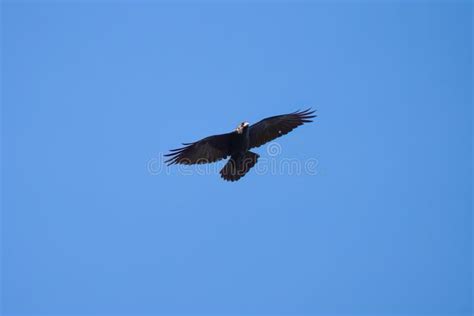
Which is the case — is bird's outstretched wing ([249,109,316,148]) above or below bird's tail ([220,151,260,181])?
above

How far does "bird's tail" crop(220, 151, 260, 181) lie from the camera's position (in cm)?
1370

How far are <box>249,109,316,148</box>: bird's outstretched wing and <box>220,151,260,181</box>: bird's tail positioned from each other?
0.98ft

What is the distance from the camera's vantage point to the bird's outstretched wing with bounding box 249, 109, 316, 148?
13.9 meters

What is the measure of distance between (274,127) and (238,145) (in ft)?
3.25

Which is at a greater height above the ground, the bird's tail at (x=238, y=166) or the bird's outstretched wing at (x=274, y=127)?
the bird's outstretched wing at (x=274, y=127)

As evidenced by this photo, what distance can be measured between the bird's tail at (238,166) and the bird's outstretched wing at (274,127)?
0.30 metres

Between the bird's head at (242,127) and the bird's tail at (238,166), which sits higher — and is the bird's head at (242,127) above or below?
above

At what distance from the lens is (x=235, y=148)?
13625 mm

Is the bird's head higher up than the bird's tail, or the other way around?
the bird's head

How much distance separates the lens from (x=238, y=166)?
13758 millimetres

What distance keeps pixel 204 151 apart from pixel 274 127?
1.60 m

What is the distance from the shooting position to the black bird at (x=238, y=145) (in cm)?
1348

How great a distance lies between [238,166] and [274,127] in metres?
1.16

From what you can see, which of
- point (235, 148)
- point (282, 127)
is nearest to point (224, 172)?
point (235, 148)
